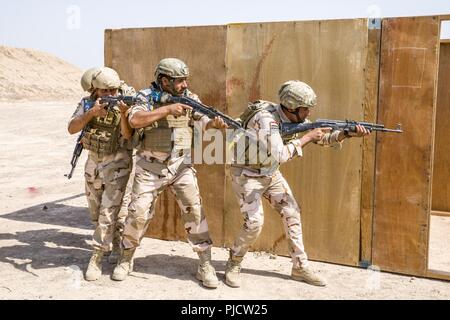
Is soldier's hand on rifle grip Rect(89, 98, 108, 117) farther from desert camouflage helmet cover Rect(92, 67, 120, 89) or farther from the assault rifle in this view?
desert camouflage helmet cover Rect(92, 67, 120, 89)

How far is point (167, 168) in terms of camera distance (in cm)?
489

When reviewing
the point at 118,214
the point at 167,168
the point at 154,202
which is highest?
the point at 167,168

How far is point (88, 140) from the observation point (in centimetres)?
524

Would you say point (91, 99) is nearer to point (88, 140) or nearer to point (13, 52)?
point (88, 140)

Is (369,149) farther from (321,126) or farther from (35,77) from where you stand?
(35,77)

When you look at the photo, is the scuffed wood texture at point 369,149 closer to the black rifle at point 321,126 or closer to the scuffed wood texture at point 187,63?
the black rifle at point 321,126

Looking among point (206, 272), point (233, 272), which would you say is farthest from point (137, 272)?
point (233, 272)

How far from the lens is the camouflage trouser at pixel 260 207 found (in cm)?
477

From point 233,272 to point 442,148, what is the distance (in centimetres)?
485

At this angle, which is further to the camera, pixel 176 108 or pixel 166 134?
pixel 166 134

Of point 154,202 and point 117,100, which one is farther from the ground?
point 117,100

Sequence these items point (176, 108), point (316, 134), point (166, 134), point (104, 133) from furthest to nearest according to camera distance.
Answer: point (104, 133), point (166, 134), point (316, 134), point (176, 108)

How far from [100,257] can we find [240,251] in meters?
1.46
